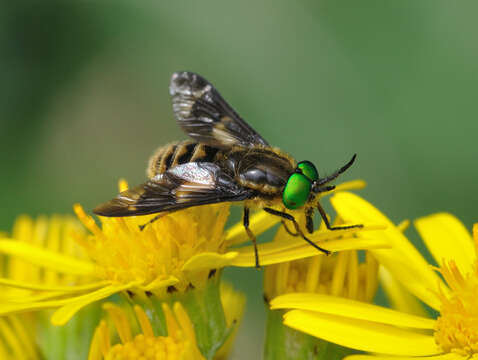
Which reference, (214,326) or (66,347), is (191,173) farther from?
(66,347)

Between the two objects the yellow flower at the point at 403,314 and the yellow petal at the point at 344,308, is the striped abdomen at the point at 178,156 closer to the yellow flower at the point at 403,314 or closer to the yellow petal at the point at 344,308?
the yellow flower at the point at 403,314

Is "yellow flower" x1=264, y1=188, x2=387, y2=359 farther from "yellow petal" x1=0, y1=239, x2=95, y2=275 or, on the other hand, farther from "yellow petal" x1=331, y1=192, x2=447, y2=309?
"yellow petal" x1=0, y1=239, x2=95, y2=275

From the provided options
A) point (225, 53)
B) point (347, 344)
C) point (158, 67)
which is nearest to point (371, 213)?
point (347, 344)

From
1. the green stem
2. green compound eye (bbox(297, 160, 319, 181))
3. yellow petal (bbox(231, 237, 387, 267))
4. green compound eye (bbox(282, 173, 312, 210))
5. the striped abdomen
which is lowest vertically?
the green stem

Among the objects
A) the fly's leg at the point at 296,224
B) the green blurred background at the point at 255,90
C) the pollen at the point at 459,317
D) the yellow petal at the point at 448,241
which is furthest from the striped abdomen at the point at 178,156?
the green blurred background at the point at 255,90

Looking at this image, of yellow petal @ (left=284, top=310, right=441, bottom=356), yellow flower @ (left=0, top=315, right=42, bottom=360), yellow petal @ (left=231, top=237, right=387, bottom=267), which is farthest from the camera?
yellow flower @ (left=0, top=315, right=42, bottom=360)

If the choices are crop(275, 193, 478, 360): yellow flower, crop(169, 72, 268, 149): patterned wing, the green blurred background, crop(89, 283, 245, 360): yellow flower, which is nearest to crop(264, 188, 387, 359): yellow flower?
crop(275, 193, 478, 360): yellow flower

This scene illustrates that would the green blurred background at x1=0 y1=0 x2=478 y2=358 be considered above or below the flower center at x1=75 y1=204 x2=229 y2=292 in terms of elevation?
above
